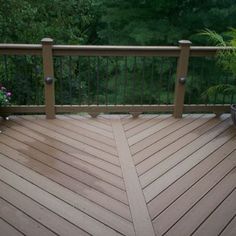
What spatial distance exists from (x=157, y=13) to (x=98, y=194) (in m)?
5.86

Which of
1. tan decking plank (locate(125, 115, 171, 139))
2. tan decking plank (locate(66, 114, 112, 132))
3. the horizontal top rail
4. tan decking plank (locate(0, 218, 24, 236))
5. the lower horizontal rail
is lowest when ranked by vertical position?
tan decking plank (locate(66, 114, 112, 132))

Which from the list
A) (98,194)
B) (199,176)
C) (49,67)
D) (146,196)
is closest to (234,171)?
(199,176)

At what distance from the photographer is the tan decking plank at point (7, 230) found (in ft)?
8.31

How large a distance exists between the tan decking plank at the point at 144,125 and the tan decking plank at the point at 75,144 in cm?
52

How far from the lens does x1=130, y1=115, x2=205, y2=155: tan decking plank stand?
3.89 m

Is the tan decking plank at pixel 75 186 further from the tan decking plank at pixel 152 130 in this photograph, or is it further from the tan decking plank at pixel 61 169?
the tan decking plank at pixel 152 130

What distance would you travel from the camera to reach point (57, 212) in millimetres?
2773

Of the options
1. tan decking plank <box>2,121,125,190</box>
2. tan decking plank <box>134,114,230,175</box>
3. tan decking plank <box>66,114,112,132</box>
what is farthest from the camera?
tan decking plank <box>66,114,112,132</box>

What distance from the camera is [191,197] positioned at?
9.89ft

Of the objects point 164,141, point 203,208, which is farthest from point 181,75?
point 203,208

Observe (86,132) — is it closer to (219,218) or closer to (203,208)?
(203,208)

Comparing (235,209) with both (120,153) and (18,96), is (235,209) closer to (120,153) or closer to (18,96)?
(120,153)

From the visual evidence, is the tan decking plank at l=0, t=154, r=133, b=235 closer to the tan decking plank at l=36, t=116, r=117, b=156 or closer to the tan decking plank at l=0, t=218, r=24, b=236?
the tan decking plank at l=0, t=218, r=24, b=236

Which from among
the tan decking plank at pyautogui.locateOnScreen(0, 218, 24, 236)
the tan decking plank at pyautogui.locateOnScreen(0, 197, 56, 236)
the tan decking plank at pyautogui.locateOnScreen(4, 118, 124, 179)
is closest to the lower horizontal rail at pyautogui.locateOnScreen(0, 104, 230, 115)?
the tan decking plank at pyautogui.locateOnScreen(4, 118, 124, 179)
